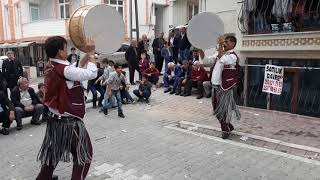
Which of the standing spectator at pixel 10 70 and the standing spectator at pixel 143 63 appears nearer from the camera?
the standing spectator at pixel 10 70

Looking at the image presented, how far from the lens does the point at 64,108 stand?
391 centimetres

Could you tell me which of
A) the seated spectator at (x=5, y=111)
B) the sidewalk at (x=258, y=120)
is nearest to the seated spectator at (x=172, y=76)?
the sidewalk at (x=258, y=120)

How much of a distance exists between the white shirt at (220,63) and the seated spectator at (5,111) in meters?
4.08

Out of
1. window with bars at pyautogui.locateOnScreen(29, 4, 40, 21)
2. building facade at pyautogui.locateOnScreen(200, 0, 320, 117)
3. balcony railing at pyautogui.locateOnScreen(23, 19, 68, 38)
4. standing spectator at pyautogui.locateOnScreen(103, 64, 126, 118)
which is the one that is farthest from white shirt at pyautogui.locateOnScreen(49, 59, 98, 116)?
window with bars at pyautogui.locateOnScreen(29, 4, 40, 21)

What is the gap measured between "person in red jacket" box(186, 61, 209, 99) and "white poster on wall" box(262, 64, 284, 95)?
2372mm

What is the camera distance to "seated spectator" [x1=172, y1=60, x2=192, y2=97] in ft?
36.1

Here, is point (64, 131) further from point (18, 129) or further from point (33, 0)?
point (33, 0)

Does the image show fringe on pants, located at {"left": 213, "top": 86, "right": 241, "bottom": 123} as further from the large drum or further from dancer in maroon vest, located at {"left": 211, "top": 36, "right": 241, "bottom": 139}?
the large drum

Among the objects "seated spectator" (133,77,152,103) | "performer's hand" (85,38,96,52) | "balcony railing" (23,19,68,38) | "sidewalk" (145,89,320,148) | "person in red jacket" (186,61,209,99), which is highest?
"balcony railing" (23,19,68,38)

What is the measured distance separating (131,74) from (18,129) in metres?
6.03

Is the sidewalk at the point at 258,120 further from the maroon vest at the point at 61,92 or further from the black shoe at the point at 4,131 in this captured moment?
the maroon vest at the point at 61,92

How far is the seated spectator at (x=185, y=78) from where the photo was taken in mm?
10992

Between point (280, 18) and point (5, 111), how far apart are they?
6.52 metres

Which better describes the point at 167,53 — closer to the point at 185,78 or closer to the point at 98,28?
the point at 185,78
